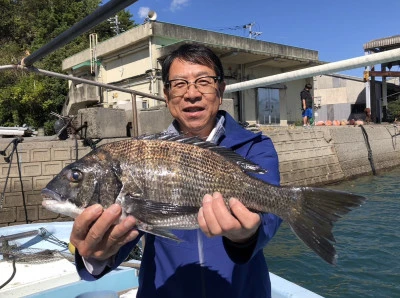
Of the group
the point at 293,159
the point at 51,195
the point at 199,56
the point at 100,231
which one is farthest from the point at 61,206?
the point at 293,159

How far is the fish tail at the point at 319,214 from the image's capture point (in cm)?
170

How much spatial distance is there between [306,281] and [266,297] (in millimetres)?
4538

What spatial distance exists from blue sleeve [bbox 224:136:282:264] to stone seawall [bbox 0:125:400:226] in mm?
7635

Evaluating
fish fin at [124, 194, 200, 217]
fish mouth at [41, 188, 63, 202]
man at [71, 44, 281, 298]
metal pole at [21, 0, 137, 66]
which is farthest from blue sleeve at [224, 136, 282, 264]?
metal pole at [21, 0, 137, 66]

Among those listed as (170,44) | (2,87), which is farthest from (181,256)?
(2,87)

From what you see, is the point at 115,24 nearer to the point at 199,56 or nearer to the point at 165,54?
the point at 165,54

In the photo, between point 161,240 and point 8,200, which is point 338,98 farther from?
point 161,240

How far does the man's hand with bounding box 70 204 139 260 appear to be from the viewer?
65.6 inches

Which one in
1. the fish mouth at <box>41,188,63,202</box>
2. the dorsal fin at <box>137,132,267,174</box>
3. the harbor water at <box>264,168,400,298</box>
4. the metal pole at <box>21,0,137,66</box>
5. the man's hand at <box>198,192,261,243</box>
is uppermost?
the metal pole at <box>21,0,137,66</box>

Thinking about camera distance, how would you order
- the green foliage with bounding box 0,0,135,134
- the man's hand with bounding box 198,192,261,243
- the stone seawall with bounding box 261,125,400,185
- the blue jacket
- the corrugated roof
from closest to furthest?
1. the man's hand with bounding box 198,192,261,243
2. the blue jacket
3. the stone seawall with bounding box 261,125,400,185
4. the corrugated roof
5. the green foliage with bounding box 0,0,135,134

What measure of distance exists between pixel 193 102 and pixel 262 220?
81 cm

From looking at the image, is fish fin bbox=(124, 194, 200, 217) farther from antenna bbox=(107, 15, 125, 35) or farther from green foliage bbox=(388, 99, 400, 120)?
green foliage bbox=(388, 99, 400, 120)

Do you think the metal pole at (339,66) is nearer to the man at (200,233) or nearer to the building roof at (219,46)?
the man at (200,233)

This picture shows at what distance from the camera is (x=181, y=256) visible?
2.02 m
